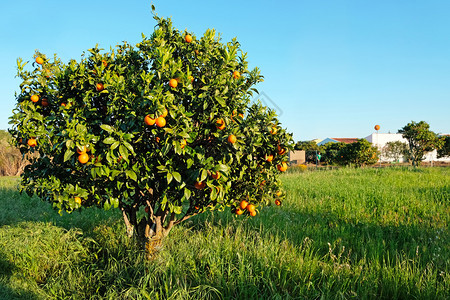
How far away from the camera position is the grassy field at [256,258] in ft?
10.6

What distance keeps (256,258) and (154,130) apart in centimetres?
194

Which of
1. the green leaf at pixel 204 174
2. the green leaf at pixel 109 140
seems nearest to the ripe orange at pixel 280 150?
the green leaf at pixel 204 174

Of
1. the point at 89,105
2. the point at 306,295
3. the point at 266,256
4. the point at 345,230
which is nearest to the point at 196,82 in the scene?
the point at 89,105

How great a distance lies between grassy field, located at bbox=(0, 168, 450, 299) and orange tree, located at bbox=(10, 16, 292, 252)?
608mm

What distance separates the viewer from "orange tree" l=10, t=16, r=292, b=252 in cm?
309

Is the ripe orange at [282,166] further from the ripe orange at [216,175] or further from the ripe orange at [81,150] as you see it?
the ripe orange at [81,150]

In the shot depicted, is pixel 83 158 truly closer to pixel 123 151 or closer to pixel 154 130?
pixel 123 151

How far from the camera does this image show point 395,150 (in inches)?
1287

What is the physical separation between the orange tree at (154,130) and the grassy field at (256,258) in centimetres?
61

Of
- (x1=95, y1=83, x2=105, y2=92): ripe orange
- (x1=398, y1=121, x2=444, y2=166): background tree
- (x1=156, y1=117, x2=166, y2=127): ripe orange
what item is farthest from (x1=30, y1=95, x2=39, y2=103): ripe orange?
(x1=398, y1=121, x2=444, y2=166): background tree

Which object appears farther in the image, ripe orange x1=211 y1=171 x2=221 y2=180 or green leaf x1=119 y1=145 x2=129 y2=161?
ripe orange x1=211 y1=171 x2=221 y2=180

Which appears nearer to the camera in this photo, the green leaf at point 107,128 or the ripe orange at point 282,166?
the green leaf at point 107,128

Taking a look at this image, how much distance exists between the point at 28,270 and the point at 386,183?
10.3 metres

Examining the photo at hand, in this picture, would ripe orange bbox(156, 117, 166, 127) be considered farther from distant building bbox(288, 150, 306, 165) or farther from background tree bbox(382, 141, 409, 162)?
distant building bbox(288, 150, 306, 165)
